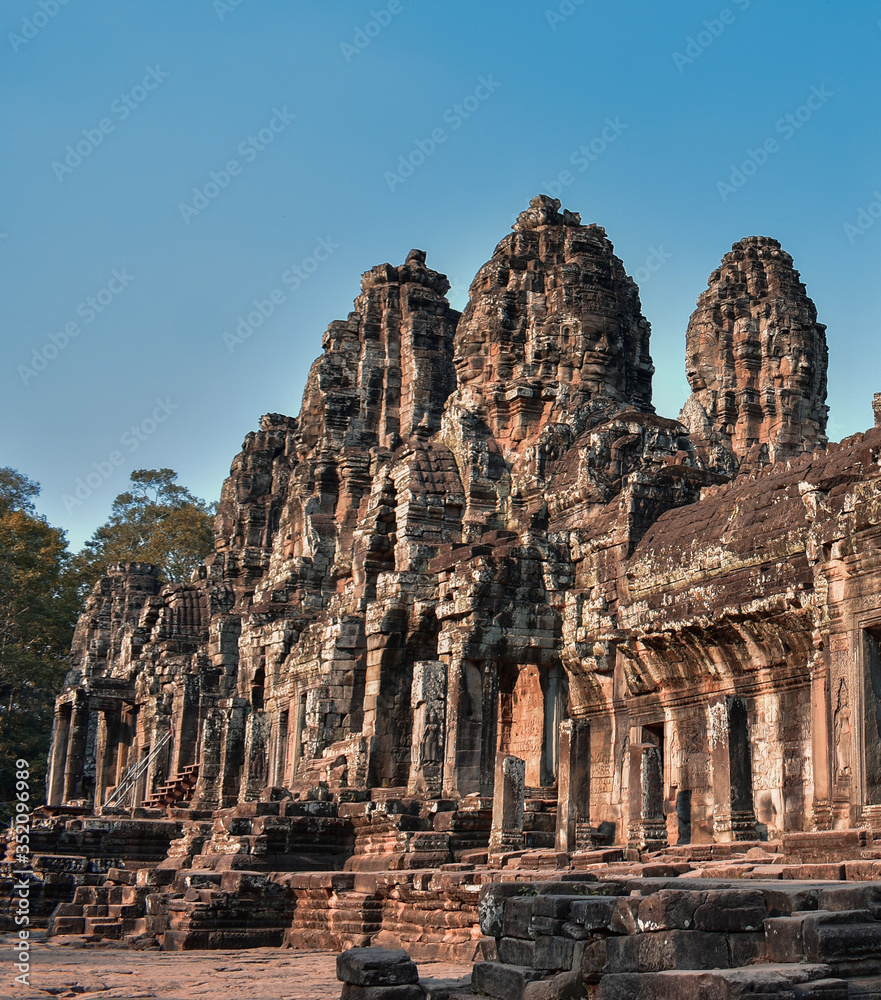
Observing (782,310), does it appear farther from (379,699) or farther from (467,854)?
(467,854)

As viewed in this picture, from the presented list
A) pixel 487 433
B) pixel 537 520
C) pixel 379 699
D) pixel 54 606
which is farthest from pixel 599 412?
pixel 54 606

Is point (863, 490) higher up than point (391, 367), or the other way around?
point (391, 367)

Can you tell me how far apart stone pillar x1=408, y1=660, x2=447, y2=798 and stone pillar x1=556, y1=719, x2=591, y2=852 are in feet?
12.9

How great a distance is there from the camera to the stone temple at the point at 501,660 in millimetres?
13805

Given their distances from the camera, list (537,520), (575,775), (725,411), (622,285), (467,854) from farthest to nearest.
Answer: (725,411) < (622,285) < (537,520) < (467,854) < (575,775)

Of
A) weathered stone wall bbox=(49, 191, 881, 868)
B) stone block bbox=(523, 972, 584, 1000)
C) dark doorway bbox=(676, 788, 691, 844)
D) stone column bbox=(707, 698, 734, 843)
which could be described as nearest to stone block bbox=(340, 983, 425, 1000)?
stone block bbox=(523, 972, 584, 1000)

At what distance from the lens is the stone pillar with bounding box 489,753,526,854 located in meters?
16.1

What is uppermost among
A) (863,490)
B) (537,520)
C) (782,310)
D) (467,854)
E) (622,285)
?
(782,310)

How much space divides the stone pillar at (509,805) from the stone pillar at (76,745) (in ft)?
82.7

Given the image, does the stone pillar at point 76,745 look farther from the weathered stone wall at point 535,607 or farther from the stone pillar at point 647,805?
the stone pillar at point 647,805

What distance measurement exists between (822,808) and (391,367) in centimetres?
2485

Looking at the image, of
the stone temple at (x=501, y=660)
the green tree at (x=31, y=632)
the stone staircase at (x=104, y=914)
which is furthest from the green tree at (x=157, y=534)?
the stone staircase at (x=104, y=914)

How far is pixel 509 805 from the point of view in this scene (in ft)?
53.1

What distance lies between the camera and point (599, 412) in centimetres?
2536
